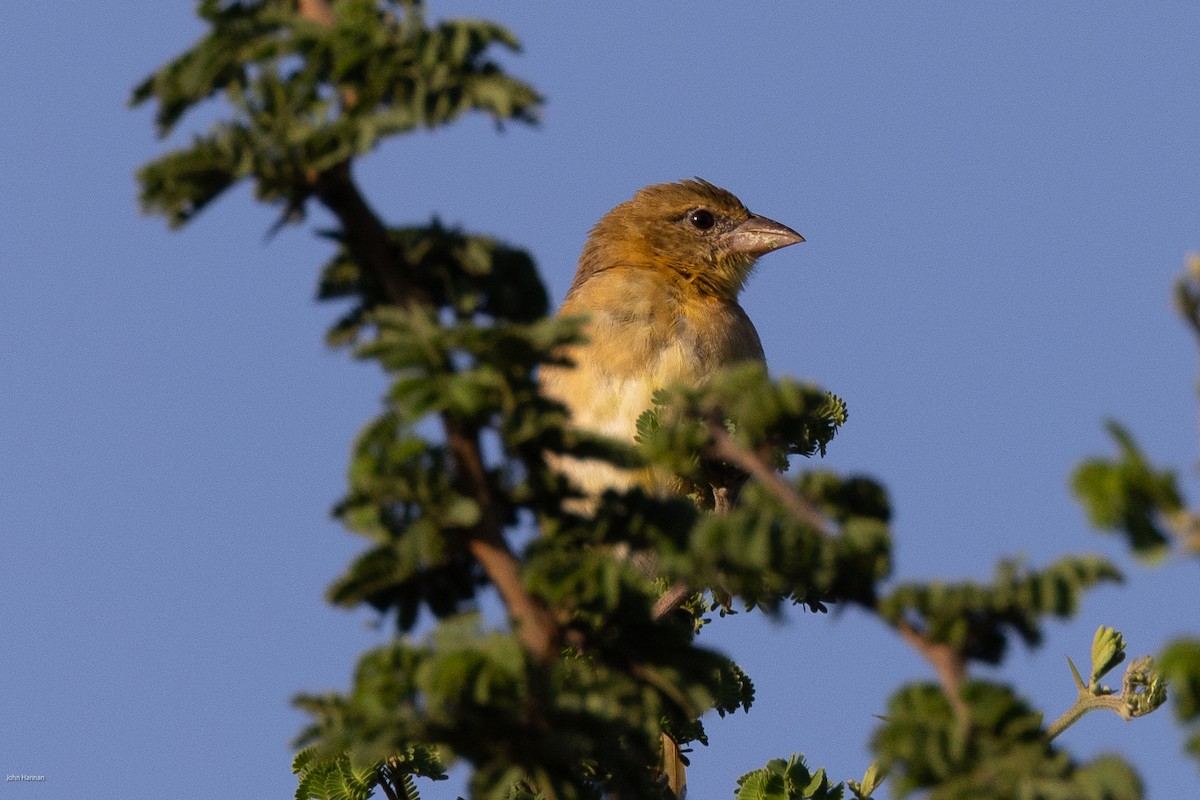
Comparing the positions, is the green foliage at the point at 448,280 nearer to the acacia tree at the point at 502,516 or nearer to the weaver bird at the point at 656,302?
the acacia tree at the point at 502,516

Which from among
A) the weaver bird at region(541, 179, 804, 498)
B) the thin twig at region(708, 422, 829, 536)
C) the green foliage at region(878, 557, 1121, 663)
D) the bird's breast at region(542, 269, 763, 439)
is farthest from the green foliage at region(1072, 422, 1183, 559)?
the bird's breast at region(542, 269, 763, 439)

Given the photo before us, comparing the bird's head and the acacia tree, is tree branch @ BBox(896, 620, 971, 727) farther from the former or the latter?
the bird's head

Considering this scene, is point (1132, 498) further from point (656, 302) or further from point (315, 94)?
point (656, 302)

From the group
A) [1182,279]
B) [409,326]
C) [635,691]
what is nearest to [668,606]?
[635,691]

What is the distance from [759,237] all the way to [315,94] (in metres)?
6.69

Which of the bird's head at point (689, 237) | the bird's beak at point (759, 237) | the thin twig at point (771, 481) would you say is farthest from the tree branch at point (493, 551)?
the bird's beak at point (759, 237)

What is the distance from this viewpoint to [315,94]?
2008mm

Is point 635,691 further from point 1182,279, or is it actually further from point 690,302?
point 690,302

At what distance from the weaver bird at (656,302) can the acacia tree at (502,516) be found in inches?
151

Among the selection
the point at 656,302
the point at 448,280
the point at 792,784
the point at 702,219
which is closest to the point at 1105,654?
the point at 792,784

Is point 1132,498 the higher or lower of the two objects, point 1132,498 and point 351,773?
the lower

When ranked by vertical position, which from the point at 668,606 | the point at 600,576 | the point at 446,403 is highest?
the point at 668,606

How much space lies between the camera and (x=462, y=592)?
6.58ft

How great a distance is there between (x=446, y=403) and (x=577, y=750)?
1.40 ft
